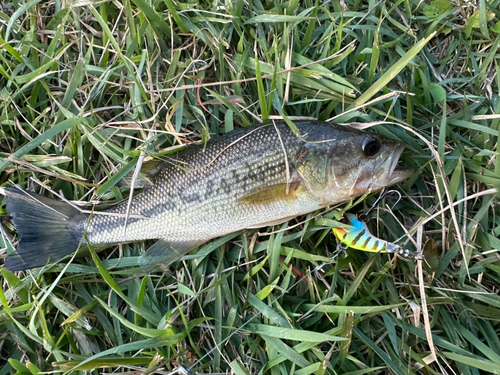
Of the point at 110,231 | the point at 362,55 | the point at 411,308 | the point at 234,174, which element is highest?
the point at 362,55

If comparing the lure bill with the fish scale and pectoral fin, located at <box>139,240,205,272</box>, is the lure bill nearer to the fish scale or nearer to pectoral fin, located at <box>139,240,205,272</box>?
the fish scale

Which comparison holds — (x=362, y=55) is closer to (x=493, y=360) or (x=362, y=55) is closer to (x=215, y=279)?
(x=215, y=279)

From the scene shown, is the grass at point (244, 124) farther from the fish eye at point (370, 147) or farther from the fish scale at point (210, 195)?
the fish eye at point (370, 147)

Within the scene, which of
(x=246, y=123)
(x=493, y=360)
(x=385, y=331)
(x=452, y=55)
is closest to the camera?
(x=493, y=360)

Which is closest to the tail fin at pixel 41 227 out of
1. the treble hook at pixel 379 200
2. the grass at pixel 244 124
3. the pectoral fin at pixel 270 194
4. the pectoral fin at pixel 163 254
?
the grass at pixel 244 124

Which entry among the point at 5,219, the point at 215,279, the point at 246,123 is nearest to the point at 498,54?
the point at 246,123

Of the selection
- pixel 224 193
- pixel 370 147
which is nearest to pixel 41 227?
pixel 224 193

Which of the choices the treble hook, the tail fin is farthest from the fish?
the treble hook

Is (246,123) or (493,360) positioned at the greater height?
(246,123)
